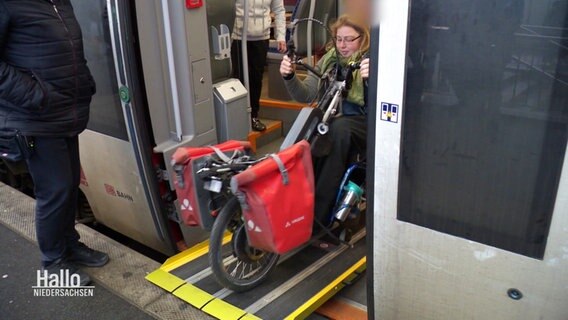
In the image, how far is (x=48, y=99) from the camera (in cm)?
224

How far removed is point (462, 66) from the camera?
4.92 ft

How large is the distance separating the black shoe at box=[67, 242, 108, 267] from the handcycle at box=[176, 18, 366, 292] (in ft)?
2.31

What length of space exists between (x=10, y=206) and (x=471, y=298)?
311cm

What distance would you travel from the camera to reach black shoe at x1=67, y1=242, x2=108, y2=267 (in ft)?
9.04

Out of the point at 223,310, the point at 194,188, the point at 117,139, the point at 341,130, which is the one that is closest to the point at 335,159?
the point at 341,130

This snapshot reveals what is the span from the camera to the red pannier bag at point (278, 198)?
82.7 inches

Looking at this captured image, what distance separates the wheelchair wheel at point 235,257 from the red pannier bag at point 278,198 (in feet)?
0.74

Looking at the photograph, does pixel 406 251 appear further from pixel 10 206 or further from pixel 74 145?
pixel 10 206

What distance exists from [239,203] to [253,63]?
207cm

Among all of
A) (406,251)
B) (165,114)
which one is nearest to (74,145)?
(165,114)

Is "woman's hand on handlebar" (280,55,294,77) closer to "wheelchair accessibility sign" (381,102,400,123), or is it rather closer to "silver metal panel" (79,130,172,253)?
"silver metal panel" (79,130,172,253)

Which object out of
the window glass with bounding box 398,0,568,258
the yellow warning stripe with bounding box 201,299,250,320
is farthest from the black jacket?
the window glass with bounding box 398,0,568,258

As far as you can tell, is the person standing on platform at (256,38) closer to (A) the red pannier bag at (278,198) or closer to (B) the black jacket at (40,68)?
(B) the black jacket at (40,68)

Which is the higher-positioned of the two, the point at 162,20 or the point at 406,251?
the point at 162,20
